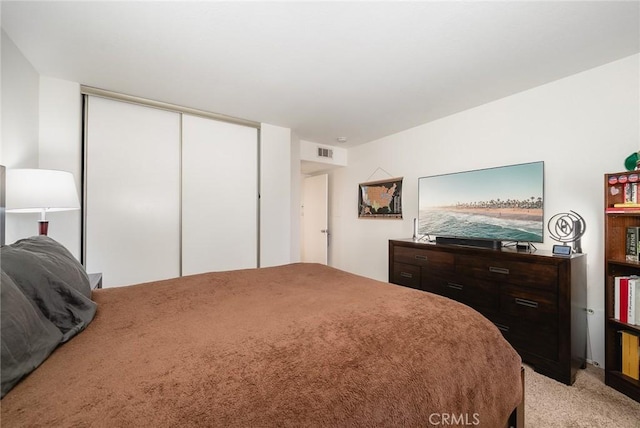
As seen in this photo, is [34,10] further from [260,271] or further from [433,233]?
[433,233]

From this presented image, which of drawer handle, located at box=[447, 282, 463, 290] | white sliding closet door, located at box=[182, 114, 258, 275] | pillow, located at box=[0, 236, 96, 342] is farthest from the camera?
white sliding closet door, located at box=[182, 114, 258, 275]

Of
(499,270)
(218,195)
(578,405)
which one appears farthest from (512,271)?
(218,195)

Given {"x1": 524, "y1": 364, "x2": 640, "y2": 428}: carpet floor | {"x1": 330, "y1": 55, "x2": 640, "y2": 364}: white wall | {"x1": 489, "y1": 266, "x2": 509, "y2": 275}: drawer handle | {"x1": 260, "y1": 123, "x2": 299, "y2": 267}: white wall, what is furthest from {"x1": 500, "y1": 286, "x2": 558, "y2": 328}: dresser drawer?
{"x1": 260, "y1": 123, "x2": 299, "y2": 267}: white wall

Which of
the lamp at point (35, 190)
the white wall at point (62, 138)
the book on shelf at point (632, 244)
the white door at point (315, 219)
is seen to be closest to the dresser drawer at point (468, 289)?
the book on shelf at point (632, 244)

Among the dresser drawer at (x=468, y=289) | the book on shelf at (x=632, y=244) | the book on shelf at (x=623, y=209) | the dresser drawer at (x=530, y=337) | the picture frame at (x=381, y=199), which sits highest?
the picture frame at (x=381, y=199)

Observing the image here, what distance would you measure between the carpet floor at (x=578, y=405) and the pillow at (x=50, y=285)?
2316 mm

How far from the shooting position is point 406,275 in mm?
3049

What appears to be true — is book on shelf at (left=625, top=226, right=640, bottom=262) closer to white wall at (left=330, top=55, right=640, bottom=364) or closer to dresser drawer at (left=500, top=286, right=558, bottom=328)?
white wall at (left=330, top=55, right=640, bottom=364)

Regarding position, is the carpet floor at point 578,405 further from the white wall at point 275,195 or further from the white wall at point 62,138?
the white wall at point 62,138

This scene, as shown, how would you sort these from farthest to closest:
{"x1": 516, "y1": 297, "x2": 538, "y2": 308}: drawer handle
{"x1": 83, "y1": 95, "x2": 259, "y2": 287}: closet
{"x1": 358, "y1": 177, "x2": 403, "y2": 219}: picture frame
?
{"x1": 358, "y1": 177, "x2": 403, "y2": 219}: picture frame, {"x1": 83, "y1": 95, "x2": 259, "y2": 287}: closet, {"x1": 516, "y1": 297, "x2": 538, "y2": 308}: drawer handle

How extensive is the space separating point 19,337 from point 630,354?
3.14 meters

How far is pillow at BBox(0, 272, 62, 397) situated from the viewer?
0.65 meters

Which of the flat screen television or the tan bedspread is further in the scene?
the flat screen television

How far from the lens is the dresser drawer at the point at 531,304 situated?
196cm
